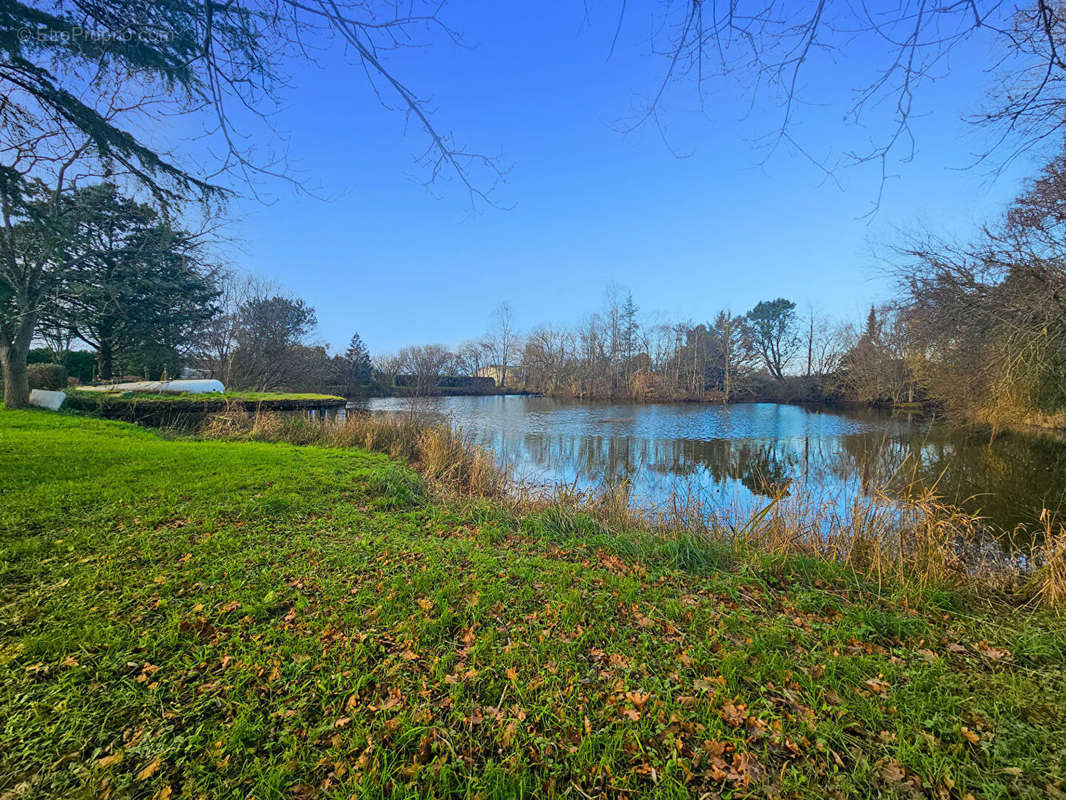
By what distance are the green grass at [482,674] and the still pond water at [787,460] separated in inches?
106

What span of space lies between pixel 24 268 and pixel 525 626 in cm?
1585

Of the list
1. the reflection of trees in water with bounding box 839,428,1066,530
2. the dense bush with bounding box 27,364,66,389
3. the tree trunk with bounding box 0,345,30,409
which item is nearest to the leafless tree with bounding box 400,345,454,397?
the dense bush with bounding box 27,364,66,389

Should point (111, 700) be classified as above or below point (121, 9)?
below

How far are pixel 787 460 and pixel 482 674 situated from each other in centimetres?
1245

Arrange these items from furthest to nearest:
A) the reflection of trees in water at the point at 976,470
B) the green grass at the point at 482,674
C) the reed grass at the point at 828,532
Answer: the reflection of trees in water at the point at 976,470 → the reed grass at the point at 828,532 → the green grass at the point at 482,674

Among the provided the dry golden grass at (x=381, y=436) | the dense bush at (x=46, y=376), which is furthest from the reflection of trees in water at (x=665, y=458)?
the dense bush at (x=46, y=376)

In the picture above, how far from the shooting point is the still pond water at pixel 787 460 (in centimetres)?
754

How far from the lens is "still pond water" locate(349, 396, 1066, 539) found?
754 centimetres

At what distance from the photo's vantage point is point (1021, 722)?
74.5 inches

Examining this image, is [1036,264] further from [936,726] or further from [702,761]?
[702,761]

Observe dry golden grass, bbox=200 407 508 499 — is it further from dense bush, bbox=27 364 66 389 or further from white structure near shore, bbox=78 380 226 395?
dense bush, bbox=27 364 66 389

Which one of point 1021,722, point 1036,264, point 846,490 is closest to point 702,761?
point 1021,722

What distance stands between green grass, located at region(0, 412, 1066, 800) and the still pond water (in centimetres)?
269

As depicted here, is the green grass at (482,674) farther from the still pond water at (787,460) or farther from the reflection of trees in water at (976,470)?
the reflection of trees in water at (976,470)
